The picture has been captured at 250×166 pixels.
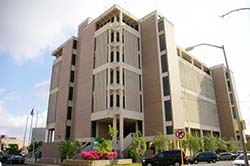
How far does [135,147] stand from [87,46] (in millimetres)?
27118

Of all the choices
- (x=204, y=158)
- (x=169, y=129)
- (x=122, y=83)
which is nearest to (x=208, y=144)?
(x=169, y=129)

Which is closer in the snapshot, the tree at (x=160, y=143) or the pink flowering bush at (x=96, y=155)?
the pink flowering bush at (x=96, y=155)

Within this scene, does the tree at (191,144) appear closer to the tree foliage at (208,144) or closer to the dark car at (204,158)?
the tree foliage at (208,144)

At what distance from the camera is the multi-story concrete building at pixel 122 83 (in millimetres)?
42125

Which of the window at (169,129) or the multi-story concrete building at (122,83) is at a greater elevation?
the multi-story concrete building at (122,83)

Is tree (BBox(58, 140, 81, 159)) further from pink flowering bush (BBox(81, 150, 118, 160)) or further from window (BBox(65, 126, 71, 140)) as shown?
window (BBox(65, 126, 71, 140))

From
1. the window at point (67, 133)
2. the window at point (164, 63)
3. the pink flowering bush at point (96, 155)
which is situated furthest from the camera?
the window at point (67, 133)

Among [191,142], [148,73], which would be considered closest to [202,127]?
[191,142]

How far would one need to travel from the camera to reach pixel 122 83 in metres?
42.2

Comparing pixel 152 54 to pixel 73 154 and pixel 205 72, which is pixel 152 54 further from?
pixel 205 72

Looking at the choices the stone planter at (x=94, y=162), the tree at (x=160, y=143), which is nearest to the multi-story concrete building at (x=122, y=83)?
the tree at (x=160, y=143)

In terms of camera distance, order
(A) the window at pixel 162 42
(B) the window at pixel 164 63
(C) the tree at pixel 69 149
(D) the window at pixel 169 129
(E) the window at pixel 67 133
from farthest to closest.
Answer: (E) the window at pixel 67 133 < (A) the window at pixel 162 42 < (B) the window at pixel 164 63 < (D) the window at pixel 169 129 < (C) the tree at pixel 69 149

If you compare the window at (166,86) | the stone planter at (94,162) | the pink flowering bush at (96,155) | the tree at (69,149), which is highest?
the window at (166,86)

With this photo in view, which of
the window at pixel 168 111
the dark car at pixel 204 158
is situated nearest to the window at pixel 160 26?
the window at pixel 168 111
